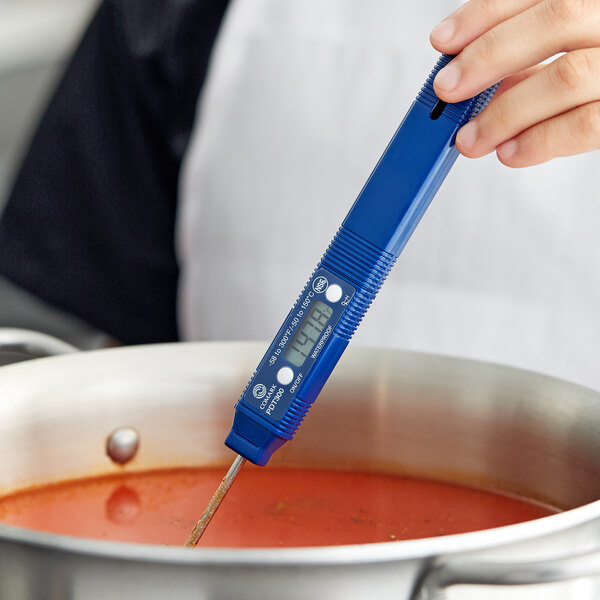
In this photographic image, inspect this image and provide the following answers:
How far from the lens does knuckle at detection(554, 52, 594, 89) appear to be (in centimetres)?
36

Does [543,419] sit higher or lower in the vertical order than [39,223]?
higher

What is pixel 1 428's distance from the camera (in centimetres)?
40

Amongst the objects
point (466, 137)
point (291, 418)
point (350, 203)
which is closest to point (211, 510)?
point (291, 418)

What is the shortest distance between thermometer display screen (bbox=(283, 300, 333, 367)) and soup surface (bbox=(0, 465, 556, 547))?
0.08m

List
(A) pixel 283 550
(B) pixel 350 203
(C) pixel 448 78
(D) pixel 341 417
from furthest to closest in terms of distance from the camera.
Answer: (B) pixel 350 203, (D) pixel 341 417, (C) pixel 448 78, (A) pixel 283 550

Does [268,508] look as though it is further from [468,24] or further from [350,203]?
[350,203]

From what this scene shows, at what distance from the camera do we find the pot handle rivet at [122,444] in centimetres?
43

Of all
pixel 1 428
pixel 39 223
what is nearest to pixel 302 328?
pixel 1 428

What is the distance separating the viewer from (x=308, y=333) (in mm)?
344

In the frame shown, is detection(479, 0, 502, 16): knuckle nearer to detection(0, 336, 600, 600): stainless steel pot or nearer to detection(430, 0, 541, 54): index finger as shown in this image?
detection(430, 0, 541, 54): index finger

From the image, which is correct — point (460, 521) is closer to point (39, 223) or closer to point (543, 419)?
point (543, 419)

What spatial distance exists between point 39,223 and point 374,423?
396 mm

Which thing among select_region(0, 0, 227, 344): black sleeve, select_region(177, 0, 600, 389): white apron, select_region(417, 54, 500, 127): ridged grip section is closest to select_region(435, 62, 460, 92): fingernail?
select_region(417, 54, 500, 127): ridged grip section

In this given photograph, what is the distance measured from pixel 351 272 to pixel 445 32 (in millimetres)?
102
